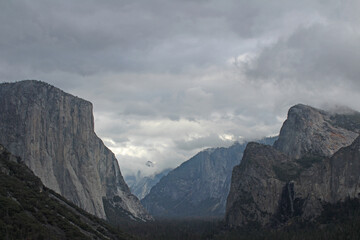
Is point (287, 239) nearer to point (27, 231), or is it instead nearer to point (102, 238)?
point (102, 238)

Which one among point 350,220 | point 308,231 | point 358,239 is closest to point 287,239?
point 308,231

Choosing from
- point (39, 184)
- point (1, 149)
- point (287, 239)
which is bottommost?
point (287, 239)

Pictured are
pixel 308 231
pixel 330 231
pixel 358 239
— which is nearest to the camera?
pixel 358 239

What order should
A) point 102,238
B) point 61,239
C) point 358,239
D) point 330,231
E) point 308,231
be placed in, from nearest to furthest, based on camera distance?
point 61,239 < point 102,238 < point 358,239 < point 330,231 < point 308,231

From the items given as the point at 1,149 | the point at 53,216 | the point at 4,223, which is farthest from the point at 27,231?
the point at 1,149

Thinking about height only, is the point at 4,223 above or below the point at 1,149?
below

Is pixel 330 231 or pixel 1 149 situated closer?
pixel 1 149
